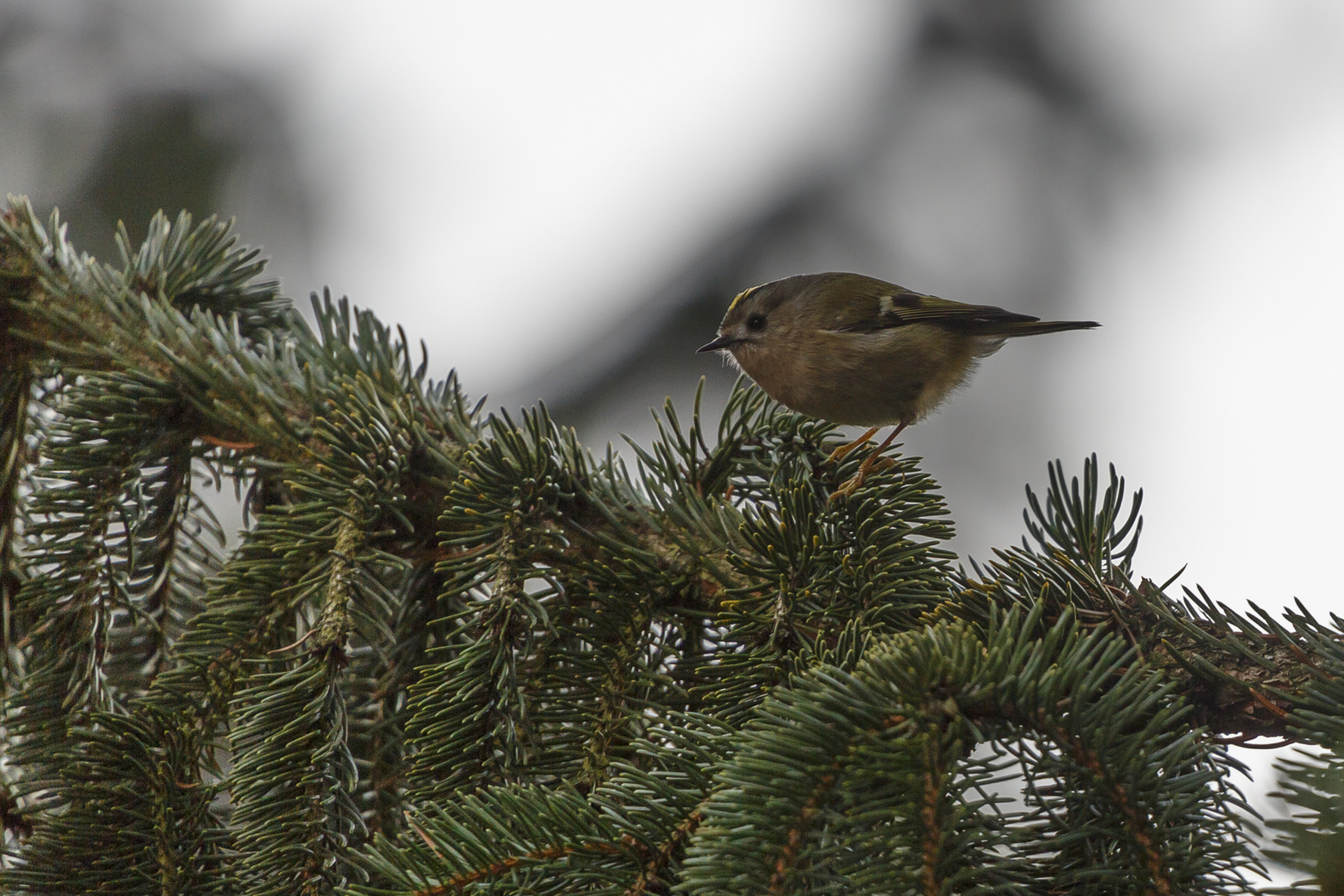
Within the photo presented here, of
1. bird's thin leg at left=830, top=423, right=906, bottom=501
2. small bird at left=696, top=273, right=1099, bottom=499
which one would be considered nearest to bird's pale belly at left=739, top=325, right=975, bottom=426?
small bird at left=696, top=273, right=1099, bottom=499

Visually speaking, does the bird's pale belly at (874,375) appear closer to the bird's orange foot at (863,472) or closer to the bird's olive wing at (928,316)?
the bird's olive wing at (928,316)

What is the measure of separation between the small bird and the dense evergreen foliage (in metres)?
0.63

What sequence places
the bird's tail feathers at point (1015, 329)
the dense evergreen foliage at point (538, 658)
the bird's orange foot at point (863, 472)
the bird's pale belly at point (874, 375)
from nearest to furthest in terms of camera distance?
the dense evergreen foliage at point (538, 658) → the bird's orange foot at point (863, 472) → the bird's pale belly at point (874, 375) → the bird's tail feathers at point (1015, 329)

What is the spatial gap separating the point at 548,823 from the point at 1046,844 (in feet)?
1.54

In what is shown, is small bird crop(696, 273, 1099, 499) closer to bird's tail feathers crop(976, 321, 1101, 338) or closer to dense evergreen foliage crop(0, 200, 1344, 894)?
bird's tail feathers crop(976, 321, 1101, 338)

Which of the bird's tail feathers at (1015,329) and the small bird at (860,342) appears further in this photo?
the bird's tail feathers at (1015,329)

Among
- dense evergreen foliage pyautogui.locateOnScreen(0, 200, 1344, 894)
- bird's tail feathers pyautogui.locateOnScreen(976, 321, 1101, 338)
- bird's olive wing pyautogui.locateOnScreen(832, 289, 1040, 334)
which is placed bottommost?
dense evergreen foliage pyautogui.locateOnScreen(0, 200, 1344, 894)

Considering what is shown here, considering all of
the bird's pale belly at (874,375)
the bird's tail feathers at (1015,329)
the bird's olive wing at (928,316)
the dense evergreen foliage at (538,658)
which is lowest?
the dense evergreen foliage at (538,658)

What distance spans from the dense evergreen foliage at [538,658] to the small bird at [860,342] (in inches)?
24.9

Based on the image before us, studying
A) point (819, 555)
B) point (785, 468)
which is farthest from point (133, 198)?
point (819, 555)

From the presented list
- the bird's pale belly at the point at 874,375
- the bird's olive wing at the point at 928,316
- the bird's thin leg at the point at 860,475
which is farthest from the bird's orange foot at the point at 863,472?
the bird's olive wing at the point at 928,316

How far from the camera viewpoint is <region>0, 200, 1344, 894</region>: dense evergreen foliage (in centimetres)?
86

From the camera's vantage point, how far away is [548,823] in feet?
3.28

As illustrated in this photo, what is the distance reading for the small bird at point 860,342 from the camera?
94.0 inches
